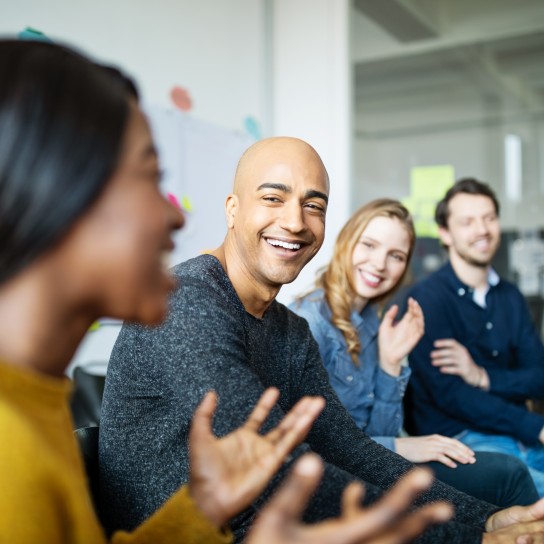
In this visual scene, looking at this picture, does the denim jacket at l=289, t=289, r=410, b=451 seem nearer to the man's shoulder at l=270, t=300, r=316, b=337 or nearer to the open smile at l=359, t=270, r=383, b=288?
the open smile at l=359, t=270, r=383, b=288

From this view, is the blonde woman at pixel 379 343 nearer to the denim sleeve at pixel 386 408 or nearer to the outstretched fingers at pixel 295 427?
the denim sleeve at pixel 386 408

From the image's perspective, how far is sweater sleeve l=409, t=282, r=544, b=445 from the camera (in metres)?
2.34

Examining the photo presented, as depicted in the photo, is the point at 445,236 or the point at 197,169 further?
the point at 197,169

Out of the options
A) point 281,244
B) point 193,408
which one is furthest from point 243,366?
point 281,244

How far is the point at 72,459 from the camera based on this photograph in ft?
2.26

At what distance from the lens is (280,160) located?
148 centimetres

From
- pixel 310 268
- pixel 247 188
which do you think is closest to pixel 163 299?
pixel 247 188

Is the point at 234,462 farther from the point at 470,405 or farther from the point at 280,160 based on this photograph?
the point at 470,405

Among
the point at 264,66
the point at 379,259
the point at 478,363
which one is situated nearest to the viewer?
the point at 379,259

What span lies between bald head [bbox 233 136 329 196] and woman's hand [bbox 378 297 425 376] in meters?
0.75

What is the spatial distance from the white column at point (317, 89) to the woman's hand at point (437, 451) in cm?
220

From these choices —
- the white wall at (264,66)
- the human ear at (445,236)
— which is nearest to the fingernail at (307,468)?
the human ear at (445,236)

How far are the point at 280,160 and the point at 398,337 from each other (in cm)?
88

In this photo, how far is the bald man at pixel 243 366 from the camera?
1063mm
